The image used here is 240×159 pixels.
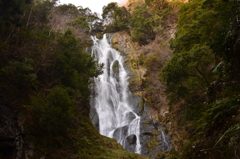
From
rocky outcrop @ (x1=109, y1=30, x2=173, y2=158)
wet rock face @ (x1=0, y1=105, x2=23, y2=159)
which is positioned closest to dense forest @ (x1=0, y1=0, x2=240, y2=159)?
wet rock face @ (x1=0, y1=105, x2=23, y2=159)

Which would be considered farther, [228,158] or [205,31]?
[205,31]

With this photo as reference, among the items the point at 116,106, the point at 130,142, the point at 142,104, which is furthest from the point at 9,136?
the point at 142,104

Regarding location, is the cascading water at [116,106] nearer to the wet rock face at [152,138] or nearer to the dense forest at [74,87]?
the wet rock face at [152,138]

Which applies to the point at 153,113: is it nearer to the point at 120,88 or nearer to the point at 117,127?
the point at 117,127

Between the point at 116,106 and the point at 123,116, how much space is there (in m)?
1.65

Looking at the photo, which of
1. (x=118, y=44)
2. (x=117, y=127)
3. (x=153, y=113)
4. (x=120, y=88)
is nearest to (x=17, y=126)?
(x=117, y=127)

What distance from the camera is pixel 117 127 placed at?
17453 mm

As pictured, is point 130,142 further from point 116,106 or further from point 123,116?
point 116,106

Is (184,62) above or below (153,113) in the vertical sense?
above

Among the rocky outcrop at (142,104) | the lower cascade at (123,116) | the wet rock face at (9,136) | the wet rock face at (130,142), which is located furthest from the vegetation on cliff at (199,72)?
the wet rock face at (9,136)

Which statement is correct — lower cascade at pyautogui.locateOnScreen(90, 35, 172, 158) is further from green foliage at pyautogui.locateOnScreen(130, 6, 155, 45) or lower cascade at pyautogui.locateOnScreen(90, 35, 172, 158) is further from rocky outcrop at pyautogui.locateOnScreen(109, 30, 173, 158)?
green foliage at pyautogui.locateOnScreen(130, 6, 155, 45)

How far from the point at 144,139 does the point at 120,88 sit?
304 inches

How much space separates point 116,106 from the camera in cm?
1975

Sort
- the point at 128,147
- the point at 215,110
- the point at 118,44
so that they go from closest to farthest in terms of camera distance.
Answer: the point at 215,110 → the point at 128,147 → the point at 118,44
